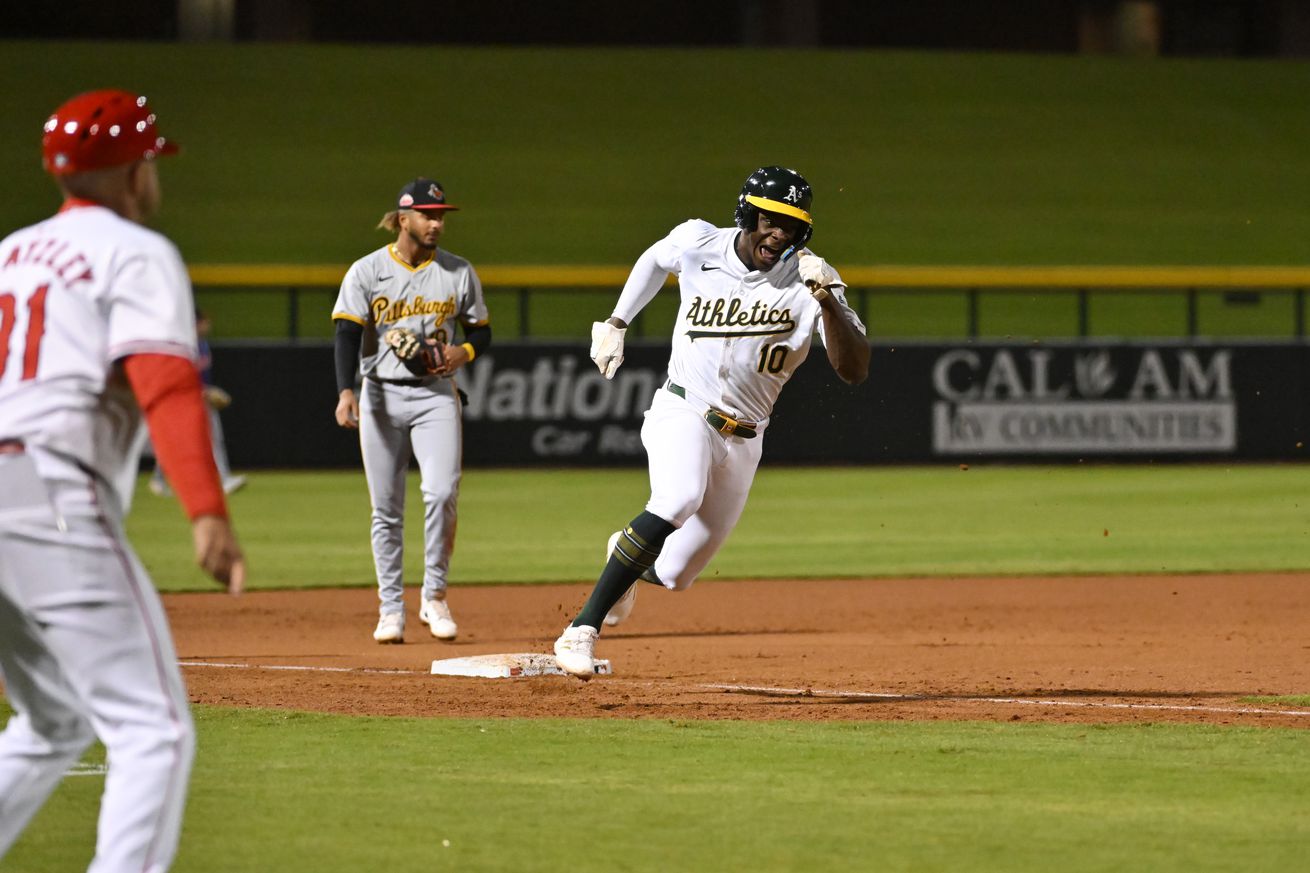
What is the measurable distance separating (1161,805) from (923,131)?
3539cm

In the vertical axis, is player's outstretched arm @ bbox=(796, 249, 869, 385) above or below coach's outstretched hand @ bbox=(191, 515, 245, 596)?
above

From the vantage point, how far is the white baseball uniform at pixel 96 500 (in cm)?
366

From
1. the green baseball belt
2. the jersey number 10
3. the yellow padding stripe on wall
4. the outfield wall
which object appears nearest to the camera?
the jersey number 10

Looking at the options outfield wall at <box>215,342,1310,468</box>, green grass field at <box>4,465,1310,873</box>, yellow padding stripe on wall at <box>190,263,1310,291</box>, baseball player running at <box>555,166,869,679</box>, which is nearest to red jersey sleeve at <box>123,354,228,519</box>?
green grass field at <box>4,465,1310,873</box>

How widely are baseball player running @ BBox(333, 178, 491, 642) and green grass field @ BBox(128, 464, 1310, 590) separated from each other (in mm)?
3463

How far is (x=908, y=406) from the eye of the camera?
22375mm

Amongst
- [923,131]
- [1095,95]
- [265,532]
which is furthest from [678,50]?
[265,532]

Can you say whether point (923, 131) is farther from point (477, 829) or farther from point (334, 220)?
point (477, 829)

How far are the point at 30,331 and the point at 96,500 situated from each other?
0.37 metres

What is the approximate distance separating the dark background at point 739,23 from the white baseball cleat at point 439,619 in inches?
1313

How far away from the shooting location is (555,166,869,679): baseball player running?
7.38 meters

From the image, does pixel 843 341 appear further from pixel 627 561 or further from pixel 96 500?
pixel 96 500

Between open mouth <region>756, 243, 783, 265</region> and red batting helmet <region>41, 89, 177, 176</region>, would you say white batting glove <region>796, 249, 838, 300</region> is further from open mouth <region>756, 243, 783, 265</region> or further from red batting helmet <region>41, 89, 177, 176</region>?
red batting helmet <region>41, 89, 177, 176</region>

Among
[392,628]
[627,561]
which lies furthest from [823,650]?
[627,561]
